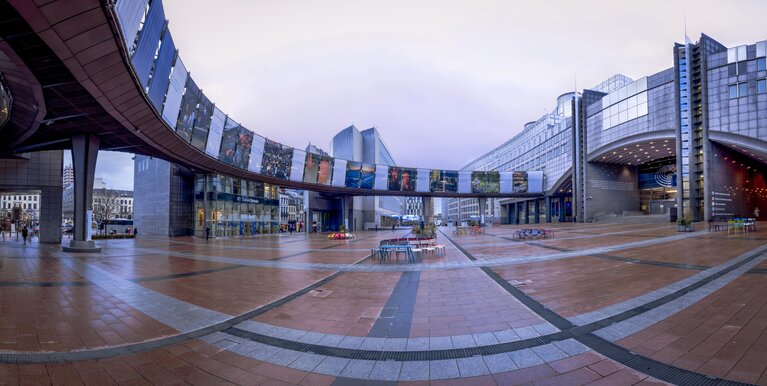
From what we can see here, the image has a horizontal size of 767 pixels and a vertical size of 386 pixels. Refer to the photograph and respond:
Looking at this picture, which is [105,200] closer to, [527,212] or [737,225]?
[737,225]

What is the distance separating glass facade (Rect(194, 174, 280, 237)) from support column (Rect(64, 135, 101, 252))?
48.4 ft

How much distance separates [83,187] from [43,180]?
12709 mm

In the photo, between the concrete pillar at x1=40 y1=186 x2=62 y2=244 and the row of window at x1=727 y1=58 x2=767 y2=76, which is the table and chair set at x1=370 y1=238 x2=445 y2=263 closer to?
the concrete pillar at x1=40 y1=186 x2=62 y2=244

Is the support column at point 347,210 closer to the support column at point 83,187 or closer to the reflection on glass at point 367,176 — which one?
the reflection on glass at point 367,176

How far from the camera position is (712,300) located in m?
5.99

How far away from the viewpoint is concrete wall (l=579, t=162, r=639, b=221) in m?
60.8

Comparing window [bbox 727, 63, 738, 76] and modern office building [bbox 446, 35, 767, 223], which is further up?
window [bbox 727, 63, 738, 76]

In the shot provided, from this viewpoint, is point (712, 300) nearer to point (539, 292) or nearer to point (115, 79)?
point (539, 292)

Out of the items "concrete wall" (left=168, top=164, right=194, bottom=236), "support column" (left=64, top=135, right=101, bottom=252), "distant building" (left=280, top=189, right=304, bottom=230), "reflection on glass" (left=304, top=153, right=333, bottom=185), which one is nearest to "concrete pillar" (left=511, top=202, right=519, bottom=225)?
"distant building" (left=280, top=189, right=304, bottom=230)

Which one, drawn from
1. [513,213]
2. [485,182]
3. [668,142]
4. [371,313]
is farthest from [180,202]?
[513,213]

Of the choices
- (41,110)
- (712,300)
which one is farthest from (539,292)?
(41,110)

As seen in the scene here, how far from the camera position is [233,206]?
124 feet

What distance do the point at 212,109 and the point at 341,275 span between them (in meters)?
22.3

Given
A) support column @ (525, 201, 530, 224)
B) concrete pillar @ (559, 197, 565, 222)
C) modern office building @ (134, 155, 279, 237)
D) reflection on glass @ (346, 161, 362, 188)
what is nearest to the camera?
modern office building @ (134, 155, 279, 237)
